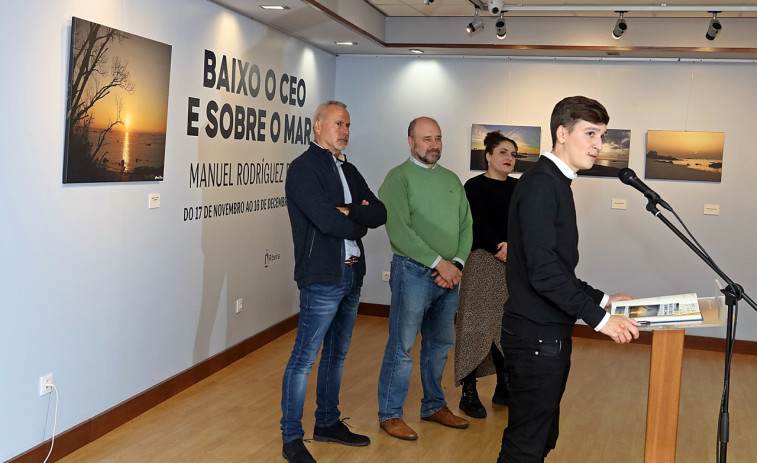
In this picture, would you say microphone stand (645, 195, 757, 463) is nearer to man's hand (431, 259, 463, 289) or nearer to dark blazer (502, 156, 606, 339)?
dark blazer (502, 156, 606, 339)

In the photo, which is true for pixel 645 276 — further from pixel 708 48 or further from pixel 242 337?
pixel 242 337

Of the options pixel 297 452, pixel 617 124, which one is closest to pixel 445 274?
pixel 297 452

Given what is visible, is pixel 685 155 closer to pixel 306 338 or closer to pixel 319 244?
pixel 319 244

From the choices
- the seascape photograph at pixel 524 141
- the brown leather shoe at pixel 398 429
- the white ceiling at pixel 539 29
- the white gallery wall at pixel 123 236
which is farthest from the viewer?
the seascape photograph at pixel 524 141

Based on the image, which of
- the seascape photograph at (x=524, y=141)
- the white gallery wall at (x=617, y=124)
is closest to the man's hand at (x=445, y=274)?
the seascape photograph at (x=524, y=141)

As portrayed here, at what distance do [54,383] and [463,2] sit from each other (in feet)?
15.1

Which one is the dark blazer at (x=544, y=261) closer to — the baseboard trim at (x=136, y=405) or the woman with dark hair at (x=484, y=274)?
the woman with dark hair at (x=484, y=274)

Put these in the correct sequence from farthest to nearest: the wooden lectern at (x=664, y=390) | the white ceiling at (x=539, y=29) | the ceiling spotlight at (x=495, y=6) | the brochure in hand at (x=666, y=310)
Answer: the white ceiling at (x=539, y=29) < the ceiling spotlight at (x=495, y=6) < the wooden lectern at (x=664, y=390) < the brochure in hand at (x=666, y=310)

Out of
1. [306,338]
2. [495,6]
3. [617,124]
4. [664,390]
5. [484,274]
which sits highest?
[495,6]

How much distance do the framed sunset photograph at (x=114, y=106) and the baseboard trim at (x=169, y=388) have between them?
133 centimetres

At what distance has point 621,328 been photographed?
9.16 ft

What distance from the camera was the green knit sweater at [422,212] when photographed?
4609 mm

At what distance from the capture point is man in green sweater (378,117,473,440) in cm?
464

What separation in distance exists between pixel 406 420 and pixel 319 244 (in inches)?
59.9
